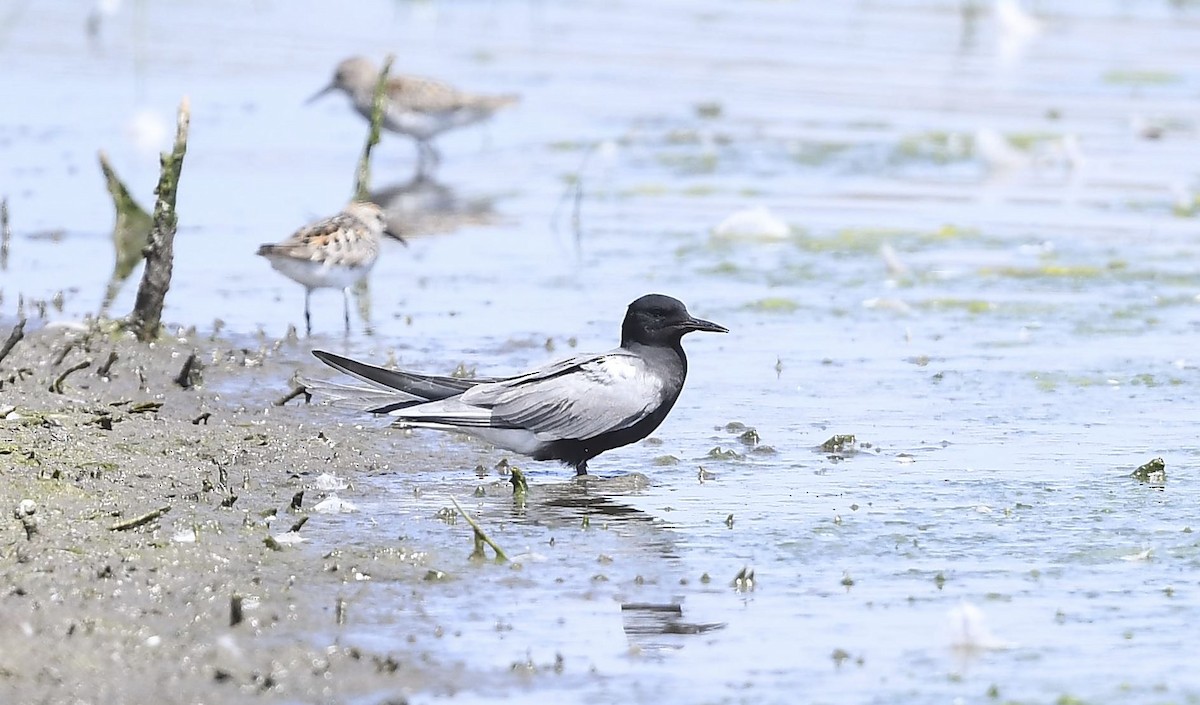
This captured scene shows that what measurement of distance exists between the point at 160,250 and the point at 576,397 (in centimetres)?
240

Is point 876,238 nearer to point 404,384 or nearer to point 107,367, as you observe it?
point 404,384

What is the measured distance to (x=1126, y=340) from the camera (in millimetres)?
10672

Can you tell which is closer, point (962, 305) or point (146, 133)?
point (962, 305)

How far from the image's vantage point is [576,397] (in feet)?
26.6

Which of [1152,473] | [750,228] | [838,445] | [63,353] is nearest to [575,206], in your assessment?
[750,228]

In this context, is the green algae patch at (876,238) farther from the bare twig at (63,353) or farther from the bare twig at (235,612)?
the bare twig at (235,612)

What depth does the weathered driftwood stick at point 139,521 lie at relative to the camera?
657 centimetres

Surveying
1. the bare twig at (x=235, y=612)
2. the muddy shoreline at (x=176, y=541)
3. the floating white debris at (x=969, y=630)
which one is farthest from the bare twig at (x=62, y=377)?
the floating white debris at (x=969, y=630)

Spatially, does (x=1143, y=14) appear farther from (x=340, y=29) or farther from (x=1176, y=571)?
(x=1176, y=571)

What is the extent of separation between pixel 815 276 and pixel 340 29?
13.4 meters

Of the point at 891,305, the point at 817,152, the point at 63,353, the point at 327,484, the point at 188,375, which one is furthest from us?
the point at 817,152

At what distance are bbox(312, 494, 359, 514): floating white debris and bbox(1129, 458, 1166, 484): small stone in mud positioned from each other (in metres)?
3.03

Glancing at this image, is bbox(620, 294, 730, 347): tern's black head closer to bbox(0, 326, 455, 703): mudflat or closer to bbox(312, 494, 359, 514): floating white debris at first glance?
bbox(0, 326, 455, 703): mudflat

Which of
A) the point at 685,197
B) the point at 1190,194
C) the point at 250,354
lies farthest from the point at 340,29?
the point at 250,354
